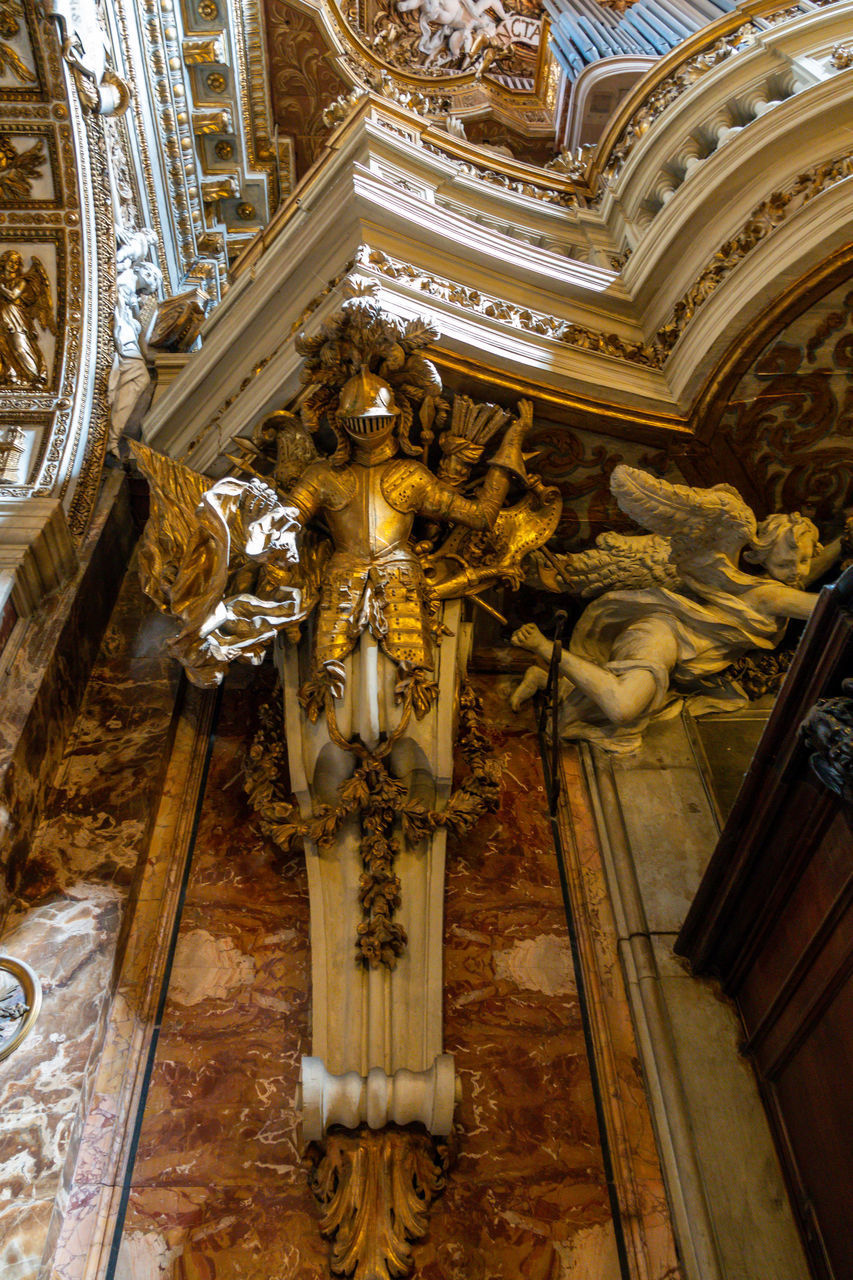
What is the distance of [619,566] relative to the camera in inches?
161

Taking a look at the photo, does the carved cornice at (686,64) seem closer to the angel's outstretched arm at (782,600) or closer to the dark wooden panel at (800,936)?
the angel's outstretched arm at (782,600)

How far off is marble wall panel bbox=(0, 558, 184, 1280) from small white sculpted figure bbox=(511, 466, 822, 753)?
164 cm

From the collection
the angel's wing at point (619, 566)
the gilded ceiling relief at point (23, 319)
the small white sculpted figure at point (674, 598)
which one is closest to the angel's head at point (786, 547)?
the small white sculpted figure at point (674, 598)

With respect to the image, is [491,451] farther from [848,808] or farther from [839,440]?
[848,808]

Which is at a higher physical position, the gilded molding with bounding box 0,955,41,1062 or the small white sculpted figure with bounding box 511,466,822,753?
the small white sculpted figure with bounding box 511,466,822,753

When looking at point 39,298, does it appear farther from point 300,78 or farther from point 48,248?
point 300,78

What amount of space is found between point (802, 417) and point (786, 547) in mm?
608

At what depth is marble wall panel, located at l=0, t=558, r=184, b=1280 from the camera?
107 inches

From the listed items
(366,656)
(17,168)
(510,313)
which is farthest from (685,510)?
(17,168)

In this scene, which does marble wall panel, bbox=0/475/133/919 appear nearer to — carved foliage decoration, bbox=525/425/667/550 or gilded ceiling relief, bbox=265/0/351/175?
carved foliage decoration, bbox=525/425/667/550

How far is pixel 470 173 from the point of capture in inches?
218

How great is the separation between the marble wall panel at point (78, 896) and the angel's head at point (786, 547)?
2597 millimetres

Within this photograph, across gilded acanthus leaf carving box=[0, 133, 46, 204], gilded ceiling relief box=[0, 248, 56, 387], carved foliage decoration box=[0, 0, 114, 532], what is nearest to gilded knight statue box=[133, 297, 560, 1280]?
carved foliage decoration box=[0, 0, 114, 532]

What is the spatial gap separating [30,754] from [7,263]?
269 centimetres
